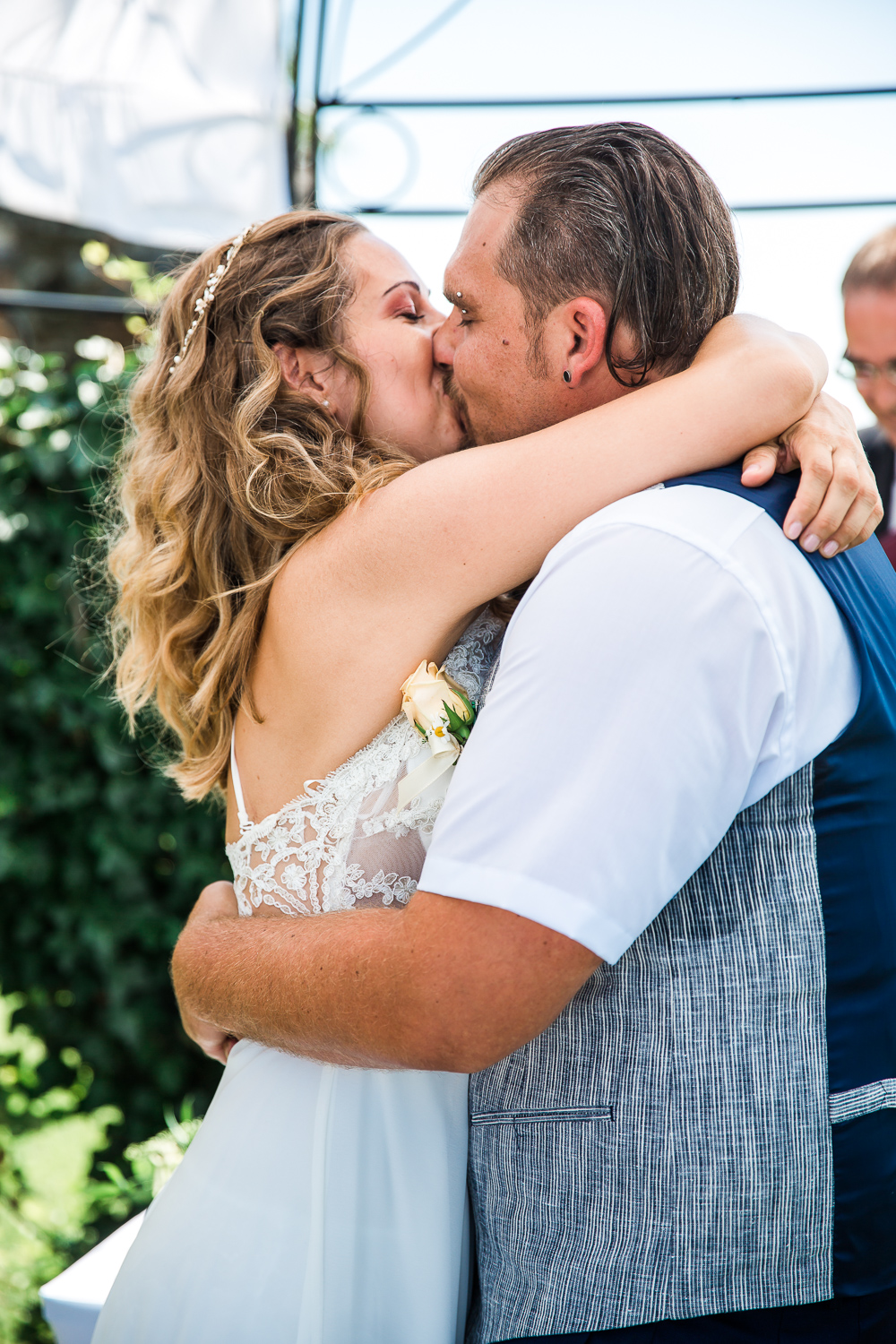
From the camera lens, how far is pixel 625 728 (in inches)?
38.7

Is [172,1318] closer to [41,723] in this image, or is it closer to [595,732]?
[595,732]

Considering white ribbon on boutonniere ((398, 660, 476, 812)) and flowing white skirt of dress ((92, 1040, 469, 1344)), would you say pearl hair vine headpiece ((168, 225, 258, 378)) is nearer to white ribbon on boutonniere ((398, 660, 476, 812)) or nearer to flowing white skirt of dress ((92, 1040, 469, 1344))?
white ribbon on boutonniere ((398, 660, 476, 812))

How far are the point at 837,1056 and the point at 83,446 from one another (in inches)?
120

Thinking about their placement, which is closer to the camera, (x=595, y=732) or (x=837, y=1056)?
(x=595, y=732)

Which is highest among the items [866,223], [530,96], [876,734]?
[530,96]

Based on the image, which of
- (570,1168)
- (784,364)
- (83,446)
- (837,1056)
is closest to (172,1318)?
(570,1168)

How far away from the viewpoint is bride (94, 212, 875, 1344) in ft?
4.33

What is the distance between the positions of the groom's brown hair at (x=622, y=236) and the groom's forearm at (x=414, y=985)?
0.92 m

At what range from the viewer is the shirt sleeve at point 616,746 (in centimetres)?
98

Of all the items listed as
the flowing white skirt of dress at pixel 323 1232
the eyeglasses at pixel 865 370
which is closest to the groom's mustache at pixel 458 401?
the flowing white skirt of dress at pixel 323 1232

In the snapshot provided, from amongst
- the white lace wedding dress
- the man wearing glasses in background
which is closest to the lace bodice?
the white lace wedding dress

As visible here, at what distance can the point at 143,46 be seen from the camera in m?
2.78

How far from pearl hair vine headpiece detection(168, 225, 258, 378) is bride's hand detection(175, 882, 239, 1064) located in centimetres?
104

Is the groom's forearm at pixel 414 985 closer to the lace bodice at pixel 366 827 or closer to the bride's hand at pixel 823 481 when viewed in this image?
the lace bodice at pixel 366 827
